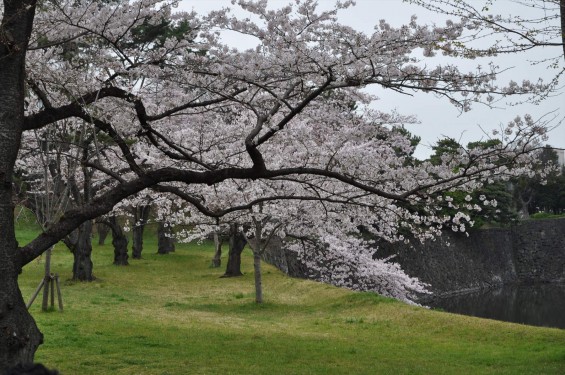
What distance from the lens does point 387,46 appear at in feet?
25.7

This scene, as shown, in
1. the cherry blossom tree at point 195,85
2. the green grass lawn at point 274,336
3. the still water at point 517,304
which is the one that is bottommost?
the still water at point 517,304

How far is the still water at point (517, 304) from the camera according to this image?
28264mm

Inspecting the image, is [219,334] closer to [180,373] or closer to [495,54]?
[180,373]

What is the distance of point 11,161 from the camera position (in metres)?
7.09

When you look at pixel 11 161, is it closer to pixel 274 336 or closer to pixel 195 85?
pixel 195 85

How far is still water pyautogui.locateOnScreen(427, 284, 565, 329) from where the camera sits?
28264mm

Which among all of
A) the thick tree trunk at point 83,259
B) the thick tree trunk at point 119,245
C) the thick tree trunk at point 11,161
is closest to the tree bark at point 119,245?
the thick tree trunk at point 119,245

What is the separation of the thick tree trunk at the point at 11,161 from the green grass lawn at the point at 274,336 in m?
2.36

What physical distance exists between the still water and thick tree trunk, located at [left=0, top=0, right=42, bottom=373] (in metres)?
23.5

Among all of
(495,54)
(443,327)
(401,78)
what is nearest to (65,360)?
(401,78)

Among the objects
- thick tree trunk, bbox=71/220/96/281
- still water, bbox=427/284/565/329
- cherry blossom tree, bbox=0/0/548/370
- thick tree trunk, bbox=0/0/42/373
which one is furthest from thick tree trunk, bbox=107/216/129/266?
thick tree trunk, bbox=0/0/42/373

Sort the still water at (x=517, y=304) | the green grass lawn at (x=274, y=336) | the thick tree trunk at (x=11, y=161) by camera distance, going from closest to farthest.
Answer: the thick tree trunk at (x=11, y=161) → the green grass lawn at (x=274, y=336) → the still water at (x=517, y=304)

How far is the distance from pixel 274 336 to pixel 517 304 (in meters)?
23.4

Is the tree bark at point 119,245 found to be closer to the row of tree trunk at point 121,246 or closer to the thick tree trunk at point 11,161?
the row of tree trunk at point 121,246
